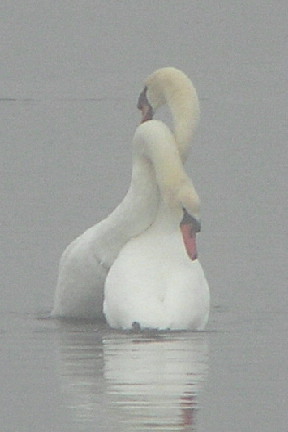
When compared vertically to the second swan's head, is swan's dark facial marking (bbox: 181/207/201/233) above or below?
below

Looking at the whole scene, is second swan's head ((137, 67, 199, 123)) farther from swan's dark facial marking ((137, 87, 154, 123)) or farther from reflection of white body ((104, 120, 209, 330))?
reflection of white body ((104, 120, 209, 330))

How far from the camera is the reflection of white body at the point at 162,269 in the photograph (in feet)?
64.3

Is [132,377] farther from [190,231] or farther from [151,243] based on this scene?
[151,243]

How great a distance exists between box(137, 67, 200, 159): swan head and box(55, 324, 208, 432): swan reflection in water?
180 centimetres

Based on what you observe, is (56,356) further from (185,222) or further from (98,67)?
(98,67)

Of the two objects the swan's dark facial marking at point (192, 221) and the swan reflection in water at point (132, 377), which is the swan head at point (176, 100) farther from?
the swan reflection in water at point (132, 377)

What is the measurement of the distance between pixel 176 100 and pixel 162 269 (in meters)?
2.19

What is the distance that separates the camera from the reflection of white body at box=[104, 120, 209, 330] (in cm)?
1959

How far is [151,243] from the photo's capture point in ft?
67.8

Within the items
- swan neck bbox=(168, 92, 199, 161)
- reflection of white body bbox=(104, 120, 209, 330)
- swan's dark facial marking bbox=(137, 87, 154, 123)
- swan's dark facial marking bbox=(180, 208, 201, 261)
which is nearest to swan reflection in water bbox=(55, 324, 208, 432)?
reflection of white body bbox=(104, 120, 209, 330)

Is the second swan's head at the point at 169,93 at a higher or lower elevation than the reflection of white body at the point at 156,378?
higher

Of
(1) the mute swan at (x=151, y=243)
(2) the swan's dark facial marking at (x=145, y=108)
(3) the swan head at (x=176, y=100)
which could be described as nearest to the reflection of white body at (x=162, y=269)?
(1) the mute swan at (x=151, y=243)

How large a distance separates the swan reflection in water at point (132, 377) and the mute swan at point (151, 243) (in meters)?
0.20

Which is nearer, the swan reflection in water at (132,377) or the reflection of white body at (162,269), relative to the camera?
→ the swan reflection in water at (132,377)
